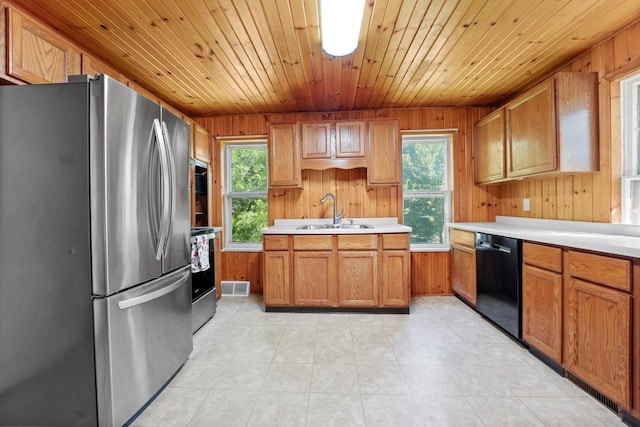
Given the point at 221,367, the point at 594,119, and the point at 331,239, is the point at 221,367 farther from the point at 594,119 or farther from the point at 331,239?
the point at 594,119

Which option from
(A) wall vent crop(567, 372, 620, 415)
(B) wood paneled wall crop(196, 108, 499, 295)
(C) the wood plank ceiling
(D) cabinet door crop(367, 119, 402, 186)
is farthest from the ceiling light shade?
(A) wall vent crop(567, 372, 620, 415)

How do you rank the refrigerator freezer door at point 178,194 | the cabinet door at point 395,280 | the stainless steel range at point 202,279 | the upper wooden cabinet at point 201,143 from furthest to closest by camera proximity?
the upper wooden cabinet at point 201,143 → the cabinet door at point 395,280 → the stainless steel range at point 202,279 → the refrigerator freezer door at point 178,194

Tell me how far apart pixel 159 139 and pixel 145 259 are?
701 mm

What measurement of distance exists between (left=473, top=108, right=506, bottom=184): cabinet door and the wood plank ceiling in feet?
1.14

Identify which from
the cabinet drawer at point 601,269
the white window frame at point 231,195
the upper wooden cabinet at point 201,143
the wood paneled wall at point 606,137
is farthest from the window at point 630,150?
the upper wooden cabinet at point 201,143

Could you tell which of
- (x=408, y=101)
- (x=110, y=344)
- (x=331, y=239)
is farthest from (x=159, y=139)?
(x=408, y=101)

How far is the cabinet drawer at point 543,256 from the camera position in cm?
181

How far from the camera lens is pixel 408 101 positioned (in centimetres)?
328

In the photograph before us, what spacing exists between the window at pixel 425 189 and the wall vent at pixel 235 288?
227cm

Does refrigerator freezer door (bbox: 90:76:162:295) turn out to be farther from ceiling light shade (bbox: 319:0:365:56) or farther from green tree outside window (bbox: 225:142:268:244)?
green tree outside window (bbox: 225:142:268:244)

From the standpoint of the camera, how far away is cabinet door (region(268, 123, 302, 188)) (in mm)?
3250

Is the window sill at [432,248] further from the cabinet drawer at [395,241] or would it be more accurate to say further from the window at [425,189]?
the cabinet drawer at [395,241]

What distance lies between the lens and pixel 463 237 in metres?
3.08

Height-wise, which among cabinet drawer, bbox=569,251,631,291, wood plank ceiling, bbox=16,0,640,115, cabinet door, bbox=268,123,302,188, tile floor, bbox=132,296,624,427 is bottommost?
tile floor, bbox=132,296,624,427
